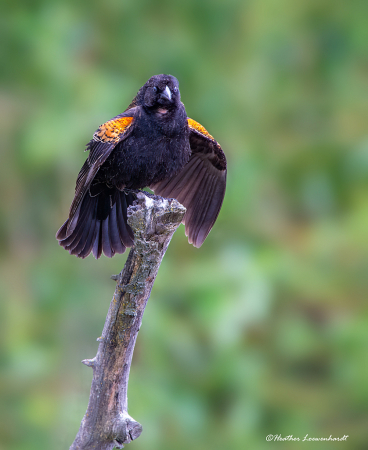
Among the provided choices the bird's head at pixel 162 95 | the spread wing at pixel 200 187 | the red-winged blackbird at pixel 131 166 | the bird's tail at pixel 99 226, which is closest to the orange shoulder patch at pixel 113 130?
the red-winged blackbird at pixel 131 166

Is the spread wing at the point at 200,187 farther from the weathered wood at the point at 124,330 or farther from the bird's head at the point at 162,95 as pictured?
the weathered wood at the point at 124,330

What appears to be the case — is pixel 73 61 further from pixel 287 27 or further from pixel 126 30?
pixel 287 27

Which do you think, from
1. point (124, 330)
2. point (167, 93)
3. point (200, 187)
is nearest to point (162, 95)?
point (167, 93)

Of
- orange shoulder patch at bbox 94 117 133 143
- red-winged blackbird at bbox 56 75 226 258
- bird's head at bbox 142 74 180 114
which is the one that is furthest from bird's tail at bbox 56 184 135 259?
bird's head at bbox 142 74 180 114

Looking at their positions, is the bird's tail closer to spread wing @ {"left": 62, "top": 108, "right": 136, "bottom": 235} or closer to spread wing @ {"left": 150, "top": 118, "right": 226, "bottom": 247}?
spread wing @ {"left": 62, "top": 108, "right": 136, "bottom": 235}

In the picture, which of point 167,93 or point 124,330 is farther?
point 167,93

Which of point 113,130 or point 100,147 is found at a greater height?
point 113,130

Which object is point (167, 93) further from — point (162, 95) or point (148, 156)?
point (148, 156)
